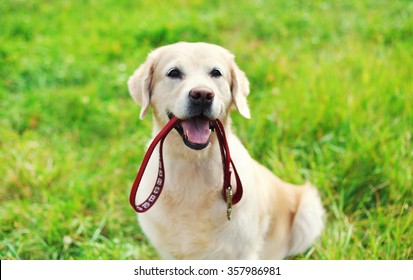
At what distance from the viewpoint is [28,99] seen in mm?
4402

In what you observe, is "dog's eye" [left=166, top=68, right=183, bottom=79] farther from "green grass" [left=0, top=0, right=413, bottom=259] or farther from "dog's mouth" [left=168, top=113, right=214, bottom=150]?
"green grass" [left=0, top=0, right=413, bottom=259]

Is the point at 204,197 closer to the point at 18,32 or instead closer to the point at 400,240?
the point at 400,240

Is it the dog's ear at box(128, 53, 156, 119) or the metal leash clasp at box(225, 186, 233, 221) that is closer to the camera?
the metal leash clasp at box(225, 186, 233, 221)

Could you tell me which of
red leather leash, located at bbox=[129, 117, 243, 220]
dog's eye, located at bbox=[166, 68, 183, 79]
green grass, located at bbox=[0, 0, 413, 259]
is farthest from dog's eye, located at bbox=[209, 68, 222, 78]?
green grass, located at bbox=[0, 0, 413, 259]

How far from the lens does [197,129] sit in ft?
7.87

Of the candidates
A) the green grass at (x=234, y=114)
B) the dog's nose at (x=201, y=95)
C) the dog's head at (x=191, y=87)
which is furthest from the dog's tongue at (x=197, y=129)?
the green grass at (x=234, y=114)

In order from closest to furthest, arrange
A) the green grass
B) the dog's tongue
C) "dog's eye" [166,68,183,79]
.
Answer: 1. the dog's tongue
2. "dog's eye" [166,68,183,79]
3. the green grass

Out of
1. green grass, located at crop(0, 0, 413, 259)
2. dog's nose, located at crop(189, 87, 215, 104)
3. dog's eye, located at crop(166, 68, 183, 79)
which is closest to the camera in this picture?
dog's nose, located at crop(189, 87, 215, 104)

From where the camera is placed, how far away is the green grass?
3166 mm

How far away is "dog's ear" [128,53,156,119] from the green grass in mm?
1030

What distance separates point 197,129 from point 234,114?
5.54 feet

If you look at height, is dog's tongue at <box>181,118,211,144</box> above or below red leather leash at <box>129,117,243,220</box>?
above

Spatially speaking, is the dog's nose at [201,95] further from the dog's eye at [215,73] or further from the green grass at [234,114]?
the green grass at [234,114]

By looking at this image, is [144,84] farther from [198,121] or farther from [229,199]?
[229,199]
